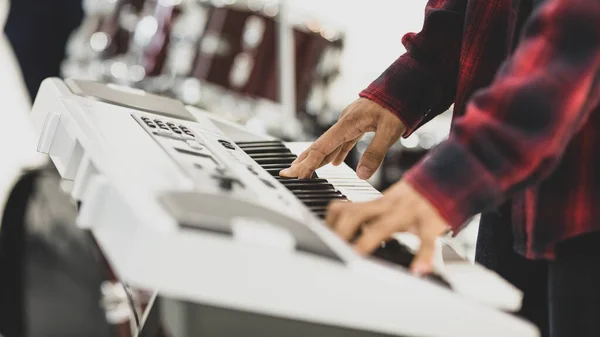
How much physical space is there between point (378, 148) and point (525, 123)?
511mm

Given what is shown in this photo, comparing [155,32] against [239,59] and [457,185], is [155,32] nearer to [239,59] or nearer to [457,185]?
[239,59]

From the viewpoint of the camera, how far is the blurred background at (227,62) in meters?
3.86

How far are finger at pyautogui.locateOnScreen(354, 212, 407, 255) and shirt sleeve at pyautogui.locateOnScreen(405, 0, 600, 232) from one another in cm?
4

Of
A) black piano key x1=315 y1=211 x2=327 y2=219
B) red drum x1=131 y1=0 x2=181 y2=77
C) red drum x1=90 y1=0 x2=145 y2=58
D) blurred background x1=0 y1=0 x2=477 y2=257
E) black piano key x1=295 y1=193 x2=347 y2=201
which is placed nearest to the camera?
black piano key x1=315 y1=211 x2=327 y2=219

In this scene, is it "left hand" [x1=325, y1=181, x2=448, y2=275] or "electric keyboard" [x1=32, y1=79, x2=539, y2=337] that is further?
"left hand" [x1=325, y1=181, x2=448, y2=275]

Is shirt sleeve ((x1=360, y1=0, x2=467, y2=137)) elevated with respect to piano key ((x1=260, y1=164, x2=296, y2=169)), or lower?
elevated

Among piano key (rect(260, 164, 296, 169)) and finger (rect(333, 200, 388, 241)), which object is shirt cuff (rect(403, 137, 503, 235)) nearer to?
finger (rect(333, 200, 388, 241))

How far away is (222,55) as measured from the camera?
4094 mm

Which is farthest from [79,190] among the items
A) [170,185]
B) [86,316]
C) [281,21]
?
[281,21]

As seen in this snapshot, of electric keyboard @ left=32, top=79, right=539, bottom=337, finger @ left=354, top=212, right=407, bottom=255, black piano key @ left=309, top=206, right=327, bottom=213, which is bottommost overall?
black piano key @ left=309, top=206, right=327, bottom=213

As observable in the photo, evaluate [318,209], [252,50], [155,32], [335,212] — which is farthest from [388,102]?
[155,32]

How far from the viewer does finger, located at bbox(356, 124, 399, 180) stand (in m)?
1.18

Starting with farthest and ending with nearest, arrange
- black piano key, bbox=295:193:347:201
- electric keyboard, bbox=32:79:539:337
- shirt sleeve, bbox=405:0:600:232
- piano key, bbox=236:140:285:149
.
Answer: piano key, bbox=236:140:285:149, black piano key, bbox=295:193:347:201, shirt sleeve, bbox=405:0:600:232, electric keyboard, bbox=32:79:539:337

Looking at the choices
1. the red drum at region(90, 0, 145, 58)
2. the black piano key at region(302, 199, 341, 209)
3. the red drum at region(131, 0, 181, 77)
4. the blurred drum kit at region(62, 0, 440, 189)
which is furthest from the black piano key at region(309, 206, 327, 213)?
the red drum at region(90, 0, 145, 58)
